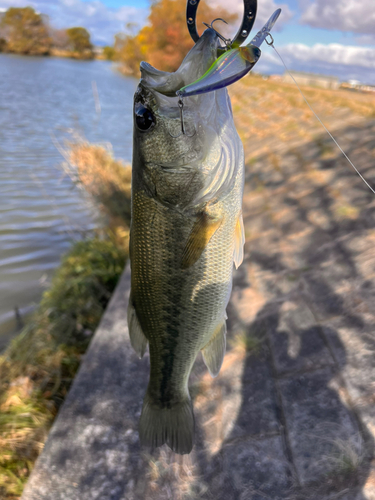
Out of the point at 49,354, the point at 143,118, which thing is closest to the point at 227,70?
the point at 143,118

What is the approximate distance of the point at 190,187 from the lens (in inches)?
59.8

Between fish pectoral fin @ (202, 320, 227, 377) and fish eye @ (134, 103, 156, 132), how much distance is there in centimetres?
101

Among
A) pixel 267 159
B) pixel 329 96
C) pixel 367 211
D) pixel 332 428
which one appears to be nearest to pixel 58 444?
pixel 332 428

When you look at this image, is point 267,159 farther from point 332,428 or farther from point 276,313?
point 332,428

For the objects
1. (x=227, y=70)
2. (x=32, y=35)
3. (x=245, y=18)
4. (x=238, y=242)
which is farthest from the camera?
(x=32, y=35)

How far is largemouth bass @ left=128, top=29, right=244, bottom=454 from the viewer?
1456mm

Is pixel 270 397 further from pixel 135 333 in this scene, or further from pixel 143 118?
pixel 143 118

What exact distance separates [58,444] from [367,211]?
3.41 meters

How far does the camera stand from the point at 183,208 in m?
1.53

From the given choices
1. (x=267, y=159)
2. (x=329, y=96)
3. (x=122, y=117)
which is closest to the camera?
(x=267, y=159)

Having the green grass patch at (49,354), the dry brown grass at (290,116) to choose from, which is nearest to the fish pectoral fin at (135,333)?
the green grass patch at (49,354)

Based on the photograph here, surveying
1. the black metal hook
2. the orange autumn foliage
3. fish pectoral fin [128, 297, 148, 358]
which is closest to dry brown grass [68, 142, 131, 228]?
fish pectoral fin [128, 297, 148, 358]

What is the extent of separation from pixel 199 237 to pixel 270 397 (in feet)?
5.18

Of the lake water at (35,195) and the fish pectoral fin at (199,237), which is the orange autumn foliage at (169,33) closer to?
the lake water at (35,195)
